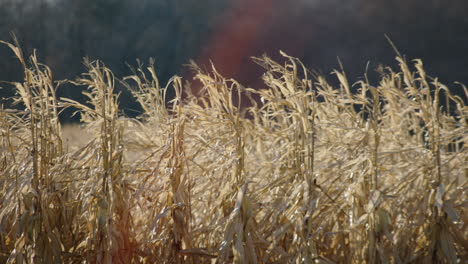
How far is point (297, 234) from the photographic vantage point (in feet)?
5.62

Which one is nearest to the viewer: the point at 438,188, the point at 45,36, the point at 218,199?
the point at 438,188

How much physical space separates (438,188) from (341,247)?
0.37 m

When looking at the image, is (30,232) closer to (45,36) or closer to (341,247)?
(341,247)

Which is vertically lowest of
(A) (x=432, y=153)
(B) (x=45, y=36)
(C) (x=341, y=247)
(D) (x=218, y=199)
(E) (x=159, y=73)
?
(C) (x=341, y=247)

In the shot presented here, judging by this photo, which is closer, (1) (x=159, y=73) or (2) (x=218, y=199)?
(2) (x=218, y=199)

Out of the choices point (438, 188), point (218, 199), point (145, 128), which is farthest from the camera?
point (145, 128)

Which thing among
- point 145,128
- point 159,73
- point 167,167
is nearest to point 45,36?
point 159,73

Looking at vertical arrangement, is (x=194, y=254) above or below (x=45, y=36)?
below

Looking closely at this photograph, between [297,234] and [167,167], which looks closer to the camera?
[297,234]

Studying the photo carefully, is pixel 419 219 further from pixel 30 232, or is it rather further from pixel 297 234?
pixel 30 232

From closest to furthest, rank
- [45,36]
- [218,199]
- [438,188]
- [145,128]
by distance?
[438,188] < [218,199] < [145,128] < [45,36]

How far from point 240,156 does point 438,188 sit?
61cm

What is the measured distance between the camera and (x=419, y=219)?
170cm

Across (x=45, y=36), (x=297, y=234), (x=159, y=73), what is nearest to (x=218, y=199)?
(x=297, y=234)
